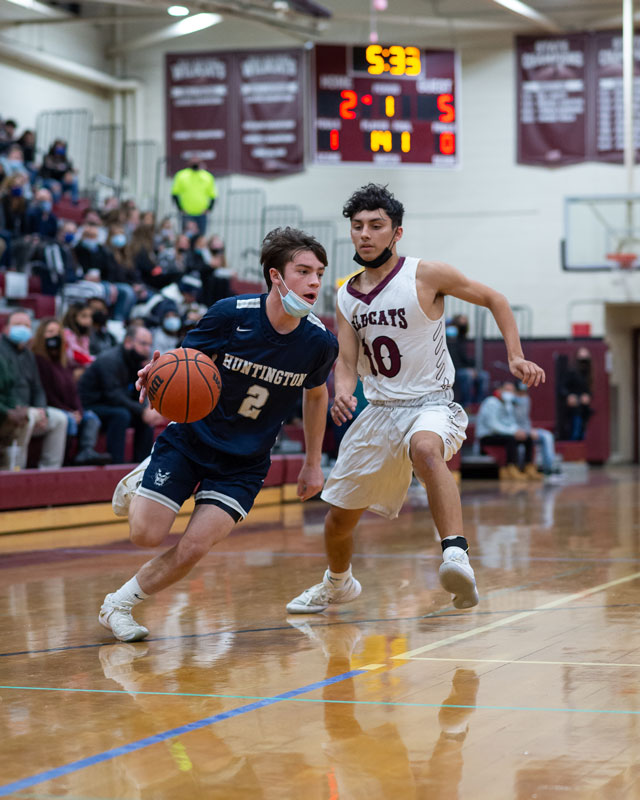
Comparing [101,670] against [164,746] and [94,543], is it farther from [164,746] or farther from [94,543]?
[94,543]

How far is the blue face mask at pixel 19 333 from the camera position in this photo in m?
10.4

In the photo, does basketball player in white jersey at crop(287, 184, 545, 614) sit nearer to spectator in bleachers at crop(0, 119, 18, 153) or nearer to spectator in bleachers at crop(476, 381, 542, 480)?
spectator in bleachers at crop(476, 381, 542, 480)

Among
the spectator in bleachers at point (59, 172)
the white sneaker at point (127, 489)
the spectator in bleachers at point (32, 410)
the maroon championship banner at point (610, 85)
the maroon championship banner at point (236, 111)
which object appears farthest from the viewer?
the maroon championship banner at point (236, 111)

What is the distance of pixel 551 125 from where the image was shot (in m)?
21.6

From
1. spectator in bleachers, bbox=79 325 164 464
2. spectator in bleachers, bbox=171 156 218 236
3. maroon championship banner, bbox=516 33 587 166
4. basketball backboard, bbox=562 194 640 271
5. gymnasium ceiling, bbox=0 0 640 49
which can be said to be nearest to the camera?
spectator in bleachers, bbox=79 325 164 464

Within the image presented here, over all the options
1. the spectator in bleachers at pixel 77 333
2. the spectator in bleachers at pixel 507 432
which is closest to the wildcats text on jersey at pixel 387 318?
the spectator in bleachers at pixel 77 333

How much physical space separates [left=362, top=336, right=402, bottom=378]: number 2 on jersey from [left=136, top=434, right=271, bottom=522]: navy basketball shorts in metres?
0.71

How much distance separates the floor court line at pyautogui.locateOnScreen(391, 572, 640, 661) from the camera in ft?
14.9

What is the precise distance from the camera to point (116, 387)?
10883 millimetres

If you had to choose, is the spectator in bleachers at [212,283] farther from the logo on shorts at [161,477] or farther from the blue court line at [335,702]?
the blue court line at [335,702]

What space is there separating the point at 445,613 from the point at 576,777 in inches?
104

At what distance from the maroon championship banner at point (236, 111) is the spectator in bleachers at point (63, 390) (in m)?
11.2

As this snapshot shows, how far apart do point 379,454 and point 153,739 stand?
225cm

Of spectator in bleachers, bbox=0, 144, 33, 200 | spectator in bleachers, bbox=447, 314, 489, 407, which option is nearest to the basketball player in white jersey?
spectator in bleachers, bbox=0, 144, 33, 200
